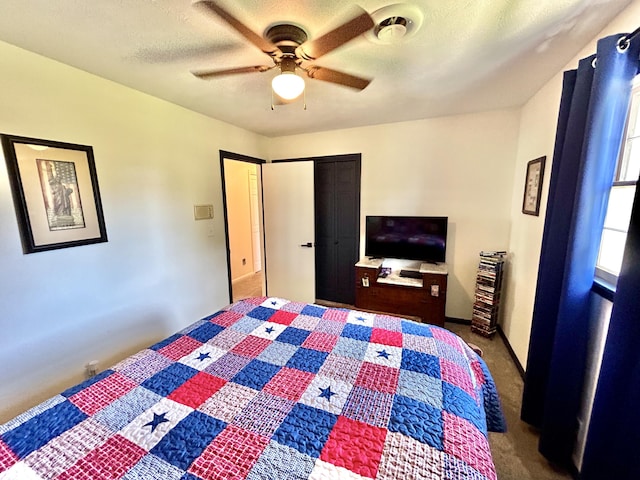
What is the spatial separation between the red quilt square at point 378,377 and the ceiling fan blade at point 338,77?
1477mm

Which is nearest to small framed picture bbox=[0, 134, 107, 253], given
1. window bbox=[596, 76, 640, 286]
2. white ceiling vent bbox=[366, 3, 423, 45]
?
white ceiling vent bbox=[366, 3, 423, 45]

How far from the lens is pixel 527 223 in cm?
226

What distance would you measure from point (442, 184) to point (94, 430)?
10.5 ft

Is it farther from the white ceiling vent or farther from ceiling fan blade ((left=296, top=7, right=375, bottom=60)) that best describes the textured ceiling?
ceiling fan blade ((left=296, top=7, right=375, bottom=60))

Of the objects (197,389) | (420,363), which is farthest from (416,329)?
(197,389)

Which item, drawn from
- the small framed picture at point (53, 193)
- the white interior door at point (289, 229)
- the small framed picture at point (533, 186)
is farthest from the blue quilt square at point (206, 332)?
the small framed picture at point (533, 186)

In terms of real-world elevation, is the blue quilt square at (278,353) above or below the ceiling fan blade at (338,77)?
below

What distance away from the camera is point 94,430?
92 centimetres

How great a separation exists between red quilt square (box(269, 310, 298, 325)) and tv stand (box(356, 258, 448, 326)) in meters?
1.38

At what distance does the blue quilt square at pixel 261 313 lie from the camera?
177 cm

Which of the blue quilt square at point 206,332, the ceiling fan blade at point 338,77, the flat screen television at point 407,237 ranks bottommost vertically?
the blue quilt square at point 206,332

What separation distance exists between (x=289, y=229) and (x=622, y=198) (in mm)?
2916

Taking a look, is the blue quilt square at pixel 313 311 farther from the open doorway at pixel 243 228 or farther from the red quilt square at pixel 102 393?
the open doorway at pixel 243 228

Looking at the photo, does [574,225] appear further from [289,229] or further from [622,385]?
[289,229]
